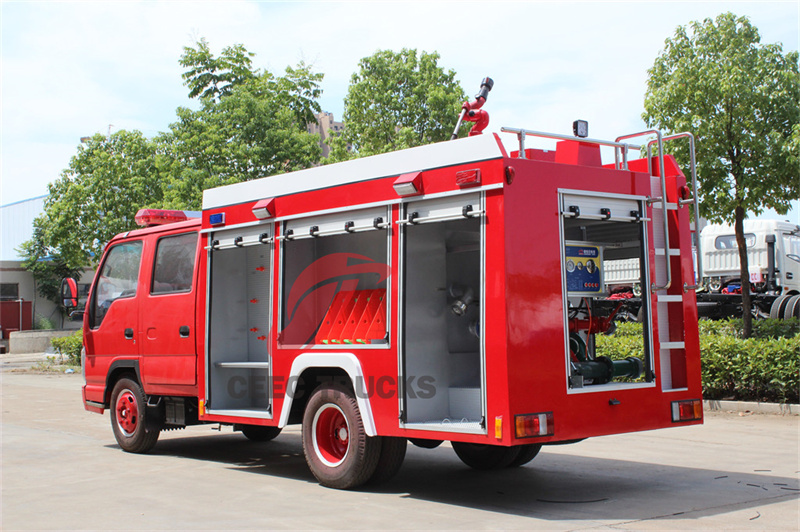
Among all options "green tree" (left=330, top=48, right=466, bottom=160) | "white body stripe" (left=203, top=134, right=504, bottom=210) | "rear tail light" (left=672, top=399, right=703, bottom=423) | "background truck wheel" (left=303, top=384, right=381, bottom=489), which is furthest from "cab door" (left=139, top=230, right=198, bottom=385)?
"green tree" (left=330, top=48, right=466, bottom=160)

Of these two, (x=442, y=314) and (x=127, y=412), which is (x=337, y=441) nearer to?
(x=442, y=314)

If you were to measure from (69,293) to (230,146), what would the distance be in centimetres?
1201

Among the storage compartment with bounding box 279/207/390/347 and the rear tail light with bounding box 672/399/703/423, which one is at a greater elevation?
the storage compartment with bounding box 279/207/390/347

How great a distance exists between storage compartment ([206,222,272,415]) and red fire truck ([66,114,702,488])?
2 centimetres

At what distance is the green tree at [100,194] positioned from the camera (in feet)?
96.2

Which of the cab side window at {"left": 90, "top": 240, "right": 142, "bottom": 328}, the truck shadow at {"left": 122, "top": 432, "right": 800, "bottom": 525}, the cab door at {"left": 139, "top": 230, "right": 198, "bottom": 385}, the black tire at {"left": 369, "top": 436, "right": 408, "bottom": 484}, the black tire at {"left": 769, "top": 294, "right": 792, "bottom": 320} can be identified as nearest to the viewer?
the truck shadow at {"left": 122, "top": 432, "right": 800, "bottom": 525}

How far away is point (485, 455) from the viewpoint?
8289 mm

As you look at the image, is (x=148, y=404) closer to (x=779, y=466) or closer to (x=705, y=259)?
(x=779, y=466)

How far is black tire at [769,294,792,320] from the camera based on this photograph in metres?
19.2

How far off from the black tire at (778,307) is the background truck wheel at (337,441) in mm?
14990

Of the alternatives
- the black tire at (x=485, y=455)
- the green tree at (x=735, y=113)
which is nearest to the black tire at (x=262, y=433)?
the black tire at (x=485, y=455)

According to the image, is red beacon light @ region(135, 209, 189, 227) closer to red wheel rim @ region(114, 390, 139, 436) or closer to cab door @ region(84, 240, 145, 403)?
cab door @ region(84, 240, 145, 403)

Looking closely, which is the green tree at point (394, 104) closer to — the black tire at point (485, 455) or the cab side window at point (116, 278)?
the cab side window at point (116, 278)

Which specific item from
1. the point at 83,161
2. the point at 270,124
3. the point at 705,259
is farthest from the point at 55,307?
the point at 705,259
